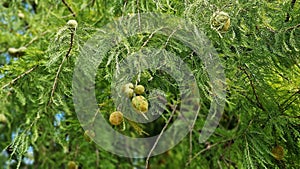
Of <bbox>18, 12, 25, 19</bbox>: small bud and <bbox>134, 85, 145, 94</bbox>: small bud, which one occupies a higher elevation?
<bbox>134, 85, 145, 94</bbox>: small bud

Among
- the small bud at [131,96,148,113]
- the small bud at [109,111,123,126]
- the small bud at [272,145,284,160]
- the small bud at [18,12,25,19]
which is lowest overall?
the small bud at [18,12,25,19]

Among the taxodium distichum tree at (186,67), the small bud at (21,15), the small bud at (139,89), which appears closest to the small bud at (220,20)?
the taxodium distichum tree at (186,67)

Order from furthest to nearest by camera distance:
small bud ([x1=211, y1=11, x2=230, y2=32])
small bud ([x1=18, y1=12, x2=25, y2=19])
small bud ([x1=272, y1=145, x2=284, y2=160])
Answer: small bud ([x1=18, y1=12, x2=25, y2=19]) → small bud ([x1=272, y1=145, x2=284, y2=160]) → small bud ([x1=211, y1=11, x2=230, y2=32])

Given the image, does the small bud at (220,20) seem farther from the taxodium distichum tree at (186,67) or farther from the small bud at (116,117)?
the small bud at (116,117)

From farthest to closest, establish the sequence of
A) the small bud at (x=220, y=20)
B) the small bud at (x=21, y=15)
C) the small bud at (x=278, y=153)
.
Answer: the small bud at (x=21, y=15) < the small bud at (x=278, y=153) < the small bud at (x=220, y=20)

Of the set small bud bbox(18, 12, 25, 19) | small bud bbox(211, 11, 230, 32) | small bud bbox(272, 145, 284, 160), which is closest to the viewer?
small bud bbox(211, 11, 230, 32)

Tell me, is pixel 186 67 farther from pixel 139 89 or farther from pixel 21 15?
pixel 21 15

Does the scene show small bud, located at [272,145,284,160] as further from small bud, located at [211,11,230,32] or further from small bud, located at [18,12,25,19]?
small bud, located at [18,12,25,19]

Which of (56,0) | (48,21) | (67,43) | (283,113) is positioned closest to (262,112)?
(283,113)

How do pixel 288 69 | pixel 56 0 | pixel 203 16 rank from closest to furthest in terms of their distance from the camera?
pixel 203 16 < pixel 288 69 < pixel 56 0

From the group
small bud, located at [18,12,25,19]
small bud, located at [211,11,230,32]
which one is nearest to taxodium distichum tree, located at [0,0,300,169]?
small bud, located at [211,11,230,32]

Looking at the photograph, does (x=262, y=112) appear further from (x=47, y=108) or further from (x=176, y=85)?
(x=47, y=108)
